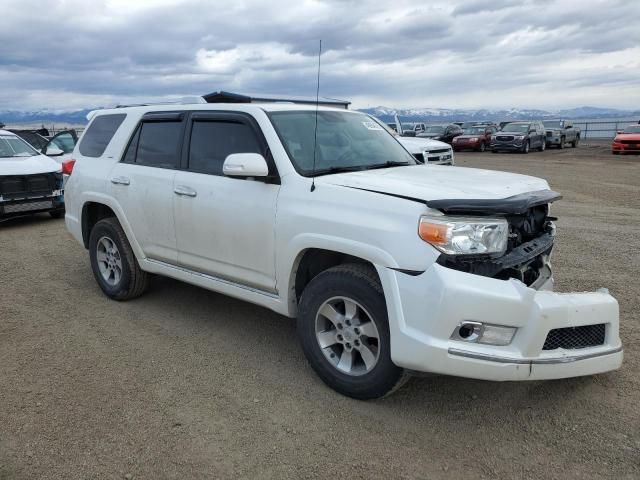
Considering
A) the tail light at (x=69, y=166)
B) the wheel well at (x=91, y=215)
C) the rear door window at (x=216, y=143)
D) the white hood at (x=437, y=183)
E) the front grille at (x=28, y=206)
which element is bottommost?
the front grille at (x=28, y=206)

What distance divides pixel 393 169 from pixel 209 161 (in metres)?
1.48

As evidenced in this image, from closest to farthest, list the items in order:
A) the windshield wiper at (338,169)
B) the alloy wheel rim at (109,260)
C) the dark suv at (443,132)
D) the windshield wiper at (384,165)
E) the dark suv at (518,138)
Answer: the windshield wiper at (338,169) < the windshield wiper at (384,165) < the alloy wheel rim at (109,260) < the dark suv at (518,138) < the dark suv at (443,132)

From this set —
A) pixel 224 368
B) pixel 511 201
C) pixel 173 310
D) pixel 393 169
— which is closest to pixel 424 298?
pixel 511 201

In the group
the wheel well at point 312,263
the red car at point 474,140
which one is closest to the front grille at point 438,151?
the wheel well at point 312,263

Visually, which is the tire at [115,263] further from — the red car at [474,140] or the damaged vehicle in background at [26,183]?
the red car at [474,140]

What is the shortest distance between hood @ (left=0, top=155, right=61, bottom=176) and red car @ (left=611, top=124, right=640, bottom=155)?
2494cm

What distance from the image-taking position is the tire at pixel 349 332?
10.7 ft

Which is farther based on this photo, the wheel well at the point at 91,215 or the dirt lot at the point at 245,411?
the wheel well at the point at 91,215

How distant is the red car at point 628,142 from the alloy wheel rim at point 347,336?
2687 cm

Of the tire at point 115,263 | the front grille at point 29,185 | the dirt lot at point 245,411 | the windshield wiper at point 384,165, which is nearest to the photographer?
the dirt lot at point 245,411

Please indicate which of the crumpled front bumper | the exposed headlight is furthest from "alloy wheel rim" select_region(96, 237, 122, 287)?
the exposed headlight

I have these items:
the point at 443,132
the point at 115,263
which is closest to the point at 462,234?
the point at 115,263

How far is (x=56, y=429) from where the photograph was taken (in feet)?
10.6

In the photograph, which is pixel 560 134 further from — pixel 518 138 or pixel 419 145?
pixel 419 145
